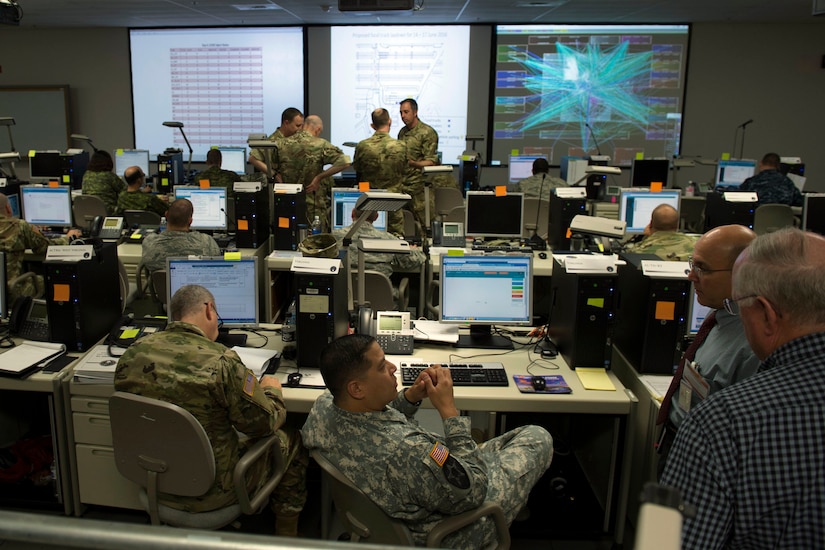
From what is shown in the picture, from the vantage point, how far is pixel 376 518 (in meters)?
1.90

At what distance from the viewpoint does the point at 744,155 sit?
943 centimetres

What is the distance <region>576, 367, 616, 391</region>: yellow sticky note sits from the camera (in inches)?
105

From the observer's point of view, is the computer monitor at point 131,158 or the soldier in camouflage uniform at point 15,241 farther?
the computer monitor at point 131,158

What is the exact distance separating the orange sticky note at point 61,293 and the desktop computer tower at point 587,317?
7.27 ft

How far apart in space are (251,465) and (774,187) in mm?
6923

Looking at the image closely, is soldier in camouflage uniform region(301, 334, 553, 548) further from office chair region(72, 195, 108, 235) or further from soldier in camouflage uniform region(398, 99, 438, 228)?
office chair region(72, 195, 108, 235)

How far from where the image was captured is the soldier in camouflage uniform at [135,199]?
19.6 ft

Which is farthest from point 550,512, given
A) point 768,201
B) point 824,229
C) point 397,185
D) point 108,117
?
point 108,117

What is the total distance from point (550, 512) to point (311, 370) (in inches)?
47.2

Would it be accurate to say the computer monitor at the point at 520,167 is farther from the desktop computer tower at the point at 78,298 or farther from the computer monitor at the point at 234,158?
the desktop computer tower at the point at 78,298

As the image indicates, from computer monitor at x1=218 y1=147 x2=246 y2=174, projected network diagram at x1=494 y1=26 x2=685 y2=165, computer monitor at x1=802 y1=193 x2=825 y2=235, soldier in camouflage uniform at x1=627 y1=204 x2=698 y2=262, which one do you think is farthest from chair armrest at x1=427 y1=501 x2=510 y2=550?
projected network diagram at x1=494 y1=26 x2=685 y2=165

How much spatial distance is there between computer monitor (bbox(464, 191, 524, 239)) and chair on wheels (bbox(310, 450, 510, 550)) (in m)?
3.38

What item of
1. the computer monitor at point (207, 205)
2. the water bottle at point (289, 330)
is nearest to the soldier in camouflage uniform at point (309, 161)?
the computer monitor at point (207, 205)

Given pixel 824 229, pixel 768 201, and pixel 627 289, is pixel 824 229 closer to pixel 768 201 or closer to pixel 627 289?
pixel 768 201
